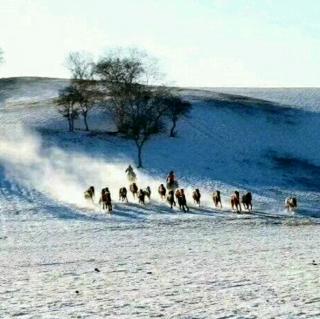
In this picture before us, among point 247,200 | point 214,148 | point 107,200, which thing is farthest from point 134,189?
point 214,148

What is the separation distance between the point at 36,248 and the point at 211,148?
45.4m

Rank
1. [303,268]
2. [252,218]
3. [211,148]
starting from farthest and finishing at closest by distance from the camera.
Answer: [211,148], [252,218], [303,268]

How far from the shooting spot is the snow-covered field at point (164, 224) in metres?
13.3

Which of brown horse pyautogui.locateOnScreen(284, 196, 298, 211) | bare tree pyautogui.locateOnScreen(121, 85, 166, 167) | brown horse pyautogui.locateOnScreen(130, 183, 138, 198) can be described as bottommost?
brown horse pyautogui.locateOnScreen(284, 196, 298, 211)

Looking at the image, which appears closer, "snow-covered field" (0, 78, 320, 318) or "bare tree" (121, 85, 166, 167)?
"snow-covered field" (0, 78, 320, 318)

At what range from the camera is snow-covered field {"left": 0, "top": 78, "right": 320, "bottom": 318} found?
1330cm

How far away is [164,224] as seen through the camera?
3130cm

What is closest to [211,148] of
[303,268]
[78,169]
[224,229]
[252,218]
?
[78,169]

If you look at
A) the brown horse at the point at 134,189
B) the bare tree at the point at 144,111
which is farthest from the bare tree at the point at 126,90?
the brown horse at the point at 134,189

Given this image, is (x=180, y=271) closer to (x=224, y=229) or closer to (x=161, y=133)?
(x=224, y=229)

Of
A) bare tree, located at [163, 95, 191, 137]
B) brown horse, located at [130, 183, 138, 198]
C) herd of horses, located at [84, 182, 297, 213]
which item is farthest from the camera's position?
bare tree, located at [163, 95, 191, 137]

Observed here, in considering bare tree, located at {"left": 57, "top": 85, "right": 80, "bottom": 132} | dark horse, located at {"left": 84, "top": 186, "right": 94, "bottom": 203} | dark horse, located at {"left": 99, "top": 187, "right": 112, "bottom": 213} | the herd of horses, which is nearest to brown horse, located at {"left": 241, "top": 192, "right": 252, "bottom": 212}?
the herd of horses

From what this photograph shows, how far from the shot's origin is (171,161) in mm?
59375

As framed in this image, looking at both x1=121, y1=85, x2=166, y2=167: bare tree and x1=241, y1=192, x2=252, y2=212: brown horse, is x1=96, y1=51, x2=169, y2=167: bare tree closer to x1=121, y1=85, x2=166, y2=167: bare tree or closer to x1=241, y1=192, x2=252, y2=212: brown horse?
x1=121, y1=85, x2=166, y2=167: bare tree
